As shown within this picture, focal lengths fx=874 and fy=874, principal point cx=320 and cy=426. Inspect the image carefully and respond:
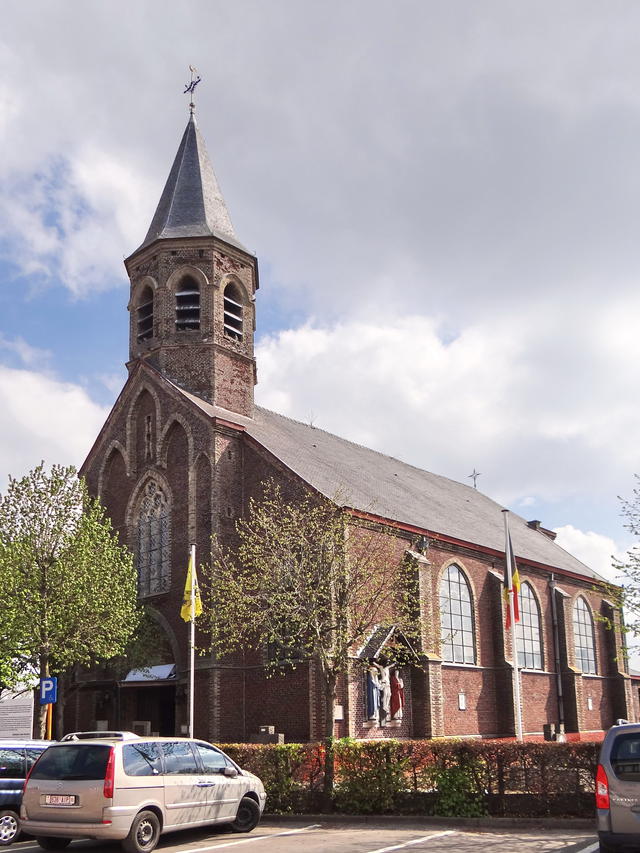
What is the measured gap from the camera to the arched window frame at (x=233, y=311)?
1204 inches

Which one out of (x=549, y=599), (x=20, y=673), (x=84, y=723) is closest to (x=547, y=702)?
(x=549, y=599)

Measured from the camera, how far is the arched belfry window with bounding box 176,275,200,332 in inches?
1185

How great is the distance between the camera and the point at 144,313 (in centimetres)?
3122

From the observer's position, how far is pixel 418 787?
1516cm

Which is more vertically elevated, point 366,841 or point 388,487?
point 388,487

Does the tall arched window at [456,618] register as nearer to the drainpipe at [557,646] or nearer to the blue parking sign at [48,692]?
the drainpipe at [557,646]

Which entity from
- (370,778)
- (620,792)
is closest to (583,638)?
(370,778)

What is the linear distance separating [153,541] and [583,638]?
19.7 meters

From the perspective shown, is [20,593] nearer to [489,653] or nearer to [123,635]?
[123,635]

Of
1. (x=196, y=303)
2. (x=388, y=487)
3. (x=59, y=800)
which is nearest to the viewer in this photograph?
(x=59, y=800)

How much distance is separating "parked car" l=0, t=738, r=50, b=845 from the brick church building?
31.4ft

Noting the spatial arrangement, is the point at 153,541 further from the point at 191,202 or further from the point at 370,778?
the point at 370,778

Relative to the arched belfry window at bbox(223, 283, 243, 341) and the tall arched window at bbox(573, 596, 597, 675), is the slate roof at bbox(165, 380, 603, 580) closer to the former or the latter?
the tall arched window at bbox(573, 596, 597, 675)

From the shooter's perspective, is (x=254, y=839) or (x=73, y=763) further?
(x=254, y=839)
